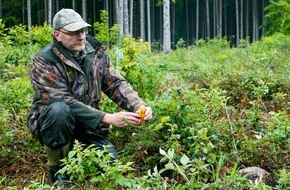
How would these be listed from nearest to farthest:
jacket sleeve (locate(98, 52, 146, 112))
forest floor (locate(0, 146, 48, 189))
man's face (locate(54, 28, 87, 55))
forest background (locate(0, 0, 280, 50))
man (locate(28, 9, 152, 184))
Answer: man (locate(28, 9, 152, 184)) < man's face (locate(54, 28, 87, 55)) < jacket sleeve (locate(98, 52, 146, 112)) < forest floor (locate(0, 146, 48, 189)) < forest background (locate(0, 0, 280, 50))

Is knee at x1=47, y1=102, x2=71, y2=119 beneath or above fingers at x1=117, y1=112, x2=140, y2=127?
above

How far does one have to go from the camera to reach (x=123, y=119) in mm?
4016

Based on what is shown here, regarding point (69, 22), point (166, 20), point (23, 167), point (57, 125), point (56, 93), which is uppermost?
point (69, 22)

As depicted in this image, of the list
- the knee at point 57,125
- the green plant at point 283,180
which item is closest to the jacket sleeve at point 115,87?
the knee at point 57,125

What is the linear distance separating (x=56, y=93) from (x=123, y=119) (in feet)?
2.02

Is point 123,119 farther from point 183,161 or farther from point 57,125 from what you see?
point 183,161

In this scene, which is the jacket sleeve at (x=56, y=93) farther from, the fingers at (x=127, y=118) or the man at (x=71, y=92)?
the fingers at (x=127, y=118)

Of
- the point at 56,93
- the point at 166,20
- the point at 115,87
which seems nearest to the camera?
the point at 56,93

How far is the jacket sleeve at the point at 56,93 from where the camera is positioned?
415 centimetres

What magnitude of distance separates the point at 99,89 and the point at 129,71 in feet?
5.25

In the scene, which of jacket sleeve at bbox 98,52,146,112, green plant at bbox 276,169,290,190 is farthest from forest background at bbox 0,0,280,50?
green plant at bbox 276,169,290,190

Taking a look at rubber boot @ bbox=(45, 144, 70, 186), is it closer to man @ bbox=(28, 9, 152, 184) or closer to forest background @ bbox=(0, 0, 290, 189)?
man @ bbox=(28, 9, 152, 184)

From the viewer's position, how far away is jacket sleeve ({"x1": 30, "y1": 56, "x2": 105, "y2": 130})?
4148 mm

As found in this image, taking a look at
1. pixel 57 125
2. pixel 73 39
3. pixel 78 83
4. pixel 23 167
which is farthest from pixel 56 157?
pixel 73 39
